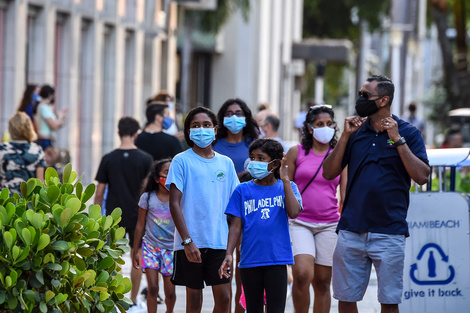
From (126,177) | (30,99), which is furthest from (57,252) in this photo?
(30,99)

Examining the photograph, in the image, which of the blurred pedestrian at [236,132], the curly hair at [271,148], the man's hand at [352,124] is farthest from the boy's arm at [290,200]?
the blurred pedestrian at [236,132]

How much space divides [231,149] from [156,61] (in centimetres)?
1989

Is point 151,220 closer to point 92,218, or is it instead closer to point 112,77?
point 92,218

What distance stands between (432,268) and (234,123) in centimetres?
213

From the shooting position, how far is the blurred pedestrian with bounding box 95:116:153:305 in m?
10.8

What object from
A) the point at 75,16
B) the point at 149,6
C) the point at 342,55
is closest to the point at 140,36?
the point at 149,6

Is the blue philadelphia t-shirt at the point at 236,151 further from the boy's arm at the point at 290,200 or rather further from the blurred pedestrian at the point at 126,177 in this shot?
the boy's arm at the point at 290,200

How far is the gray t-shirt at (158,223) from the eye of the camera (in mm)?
9695

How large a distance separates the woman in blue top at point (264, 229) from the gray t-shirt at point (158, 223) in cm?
193

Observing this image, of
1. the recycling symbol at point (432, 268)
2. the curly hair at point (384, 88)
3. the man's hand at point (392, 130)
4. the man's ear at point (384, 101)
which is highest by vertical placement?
the curly hair at point (384, 88)

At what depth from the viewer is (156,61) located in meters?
29.6

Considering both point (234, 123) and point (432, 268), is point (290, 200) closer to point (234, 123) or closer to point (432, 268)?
point (432, 268)

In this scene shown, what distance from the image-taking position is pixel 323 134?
922cm

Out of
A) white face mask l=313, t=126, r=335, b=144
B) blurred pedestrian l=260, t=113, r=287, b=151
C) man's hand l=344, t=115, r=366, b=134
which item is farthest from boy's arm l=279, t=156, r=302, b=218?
blurred pedestrian l=260, t=113, r=287, b=151
